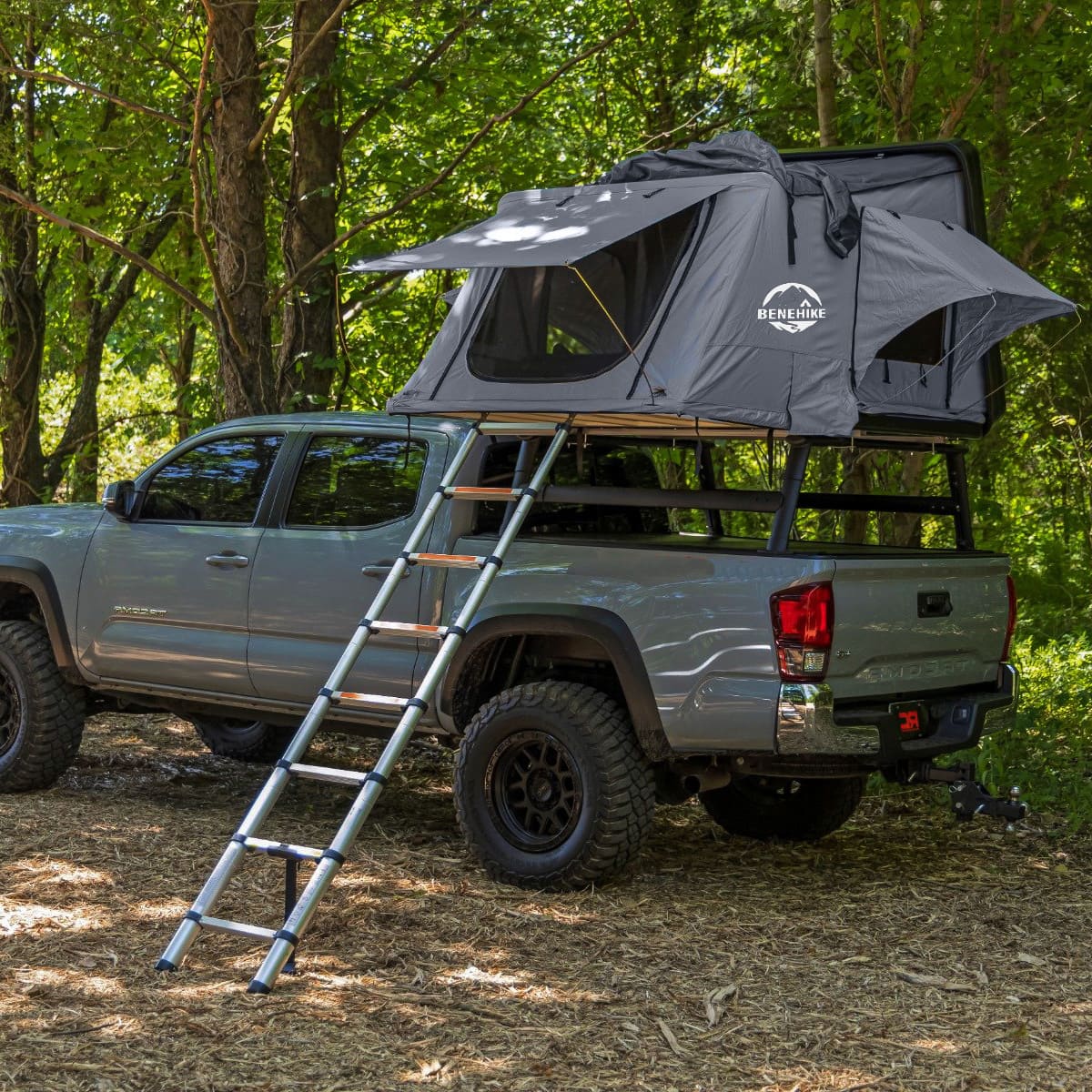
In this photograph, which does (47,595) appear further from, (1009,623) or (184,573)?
(1009,623)

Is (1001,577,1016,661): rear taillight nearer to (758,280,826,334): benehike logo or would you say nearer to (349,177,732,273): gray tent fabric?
(758,280,826,334): benehike logo

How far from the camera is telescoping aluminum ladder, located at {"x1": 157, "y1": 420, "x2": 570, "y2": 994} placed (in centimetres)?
480

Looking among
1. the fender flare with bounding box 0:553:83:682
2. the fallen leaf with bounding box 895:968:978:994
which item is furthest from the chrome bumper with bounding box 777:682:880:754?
the fender flare with bounding box 0:553:83:682

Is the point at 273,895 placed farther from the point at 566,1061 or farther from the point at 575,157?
the point at 575,157

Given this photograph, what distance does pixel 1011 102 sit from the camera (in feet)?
33.3

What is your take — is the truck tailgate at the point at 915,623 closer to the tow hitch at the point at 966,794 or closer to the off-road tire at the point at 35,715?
the tow hitch at the point at 966,794

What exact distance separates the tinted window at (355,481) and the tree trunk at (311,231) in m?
3.48

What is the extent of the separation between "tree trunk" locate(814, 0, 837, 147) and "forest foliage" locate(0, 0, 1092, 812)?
2 centimetres

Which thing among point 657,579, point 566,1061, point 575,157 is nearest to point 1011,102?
point 575,157

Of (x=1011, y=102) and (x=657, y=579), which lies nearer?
(x=657, y=579)

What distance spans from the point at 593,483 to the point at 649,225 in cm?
149

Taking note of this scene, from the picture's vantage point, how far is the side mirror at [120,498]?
23.6 ft

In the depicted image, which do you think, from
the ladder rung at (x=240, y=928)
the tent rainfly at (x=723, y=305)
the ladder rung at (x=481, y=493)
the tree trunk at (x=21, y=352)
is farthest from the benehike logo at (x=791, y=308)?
the tree trunk at (x=21, y=352)

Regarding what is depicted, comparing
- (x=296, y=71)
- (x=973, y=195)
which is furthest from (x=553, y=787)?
(x=296, y=71)
